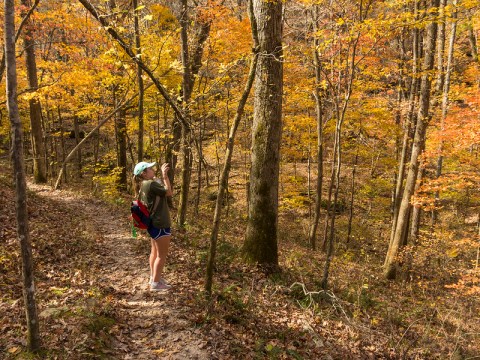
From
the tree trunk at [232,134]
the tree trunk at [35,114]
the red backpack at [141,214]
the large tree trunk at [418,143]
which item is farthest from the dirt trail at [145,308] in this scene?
the large tree trunk at [418,143]

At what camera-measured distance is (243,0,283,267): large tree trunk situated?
6.70 meters

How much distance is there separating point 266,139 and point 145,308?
404 cm

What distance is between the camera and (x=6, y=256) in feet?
20.3

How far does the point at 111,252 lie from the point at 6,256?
229cm

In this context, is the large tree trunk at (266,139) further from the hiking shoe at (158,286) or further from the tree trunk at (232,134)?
the hiking shoe at (158,286)

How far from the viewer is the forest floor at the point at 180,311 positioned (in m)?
4.46

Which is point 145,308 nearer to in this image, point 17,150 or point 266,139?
point 17,150

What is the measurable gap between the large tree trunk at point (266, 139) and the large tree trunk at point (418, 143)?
708cm

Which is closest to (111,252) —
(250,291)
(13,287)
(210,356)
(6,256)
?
(6,256)

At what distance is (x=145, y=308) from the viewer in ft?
17.9

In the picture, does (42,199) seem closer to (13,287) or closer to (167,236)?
(13,287)

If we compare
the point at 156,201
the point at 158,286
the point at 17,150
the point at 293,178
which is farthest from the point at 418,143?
the point at 17,150

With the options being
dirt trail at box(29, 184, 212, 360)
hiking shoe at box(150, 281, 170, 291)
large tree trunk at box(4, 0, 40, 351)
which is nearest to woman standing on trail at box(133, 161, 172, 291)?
hiking shoe at box(150, 281, 170, 291)

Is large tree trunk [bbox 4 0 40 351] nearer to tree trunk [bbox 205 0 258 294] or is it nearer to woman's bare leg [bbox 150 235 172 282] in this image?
woman's bare leg [bbox 150 235 172 282]
